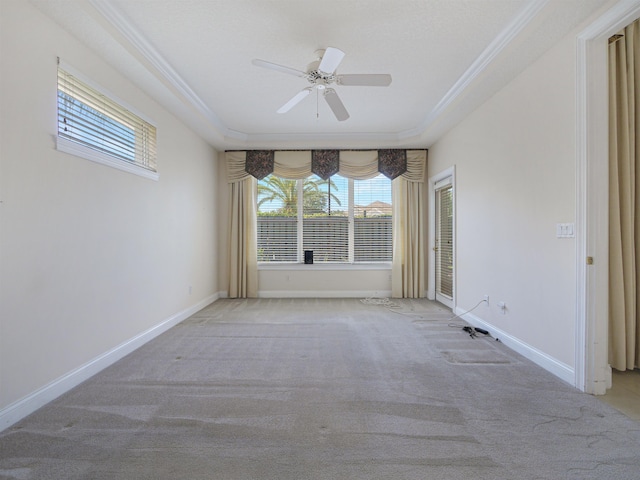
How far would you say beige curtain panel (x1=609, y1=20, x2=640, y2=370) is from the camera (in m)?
2.43

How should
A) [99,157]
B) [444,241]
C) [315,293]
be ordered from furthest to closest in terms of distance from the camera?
[315,293]
[444,241]
[99,157]

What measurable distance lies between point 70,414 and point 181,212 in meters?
2.72

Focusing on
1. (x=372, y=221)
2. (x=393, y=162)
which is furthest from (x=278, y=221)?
(x=393, y=162)

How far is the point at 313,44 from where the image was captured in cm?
284

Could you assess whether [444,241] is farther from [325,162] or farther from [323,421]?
[323,421]

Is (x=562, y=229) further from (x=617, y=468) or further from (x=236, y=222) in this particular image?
(x=236, y=222)

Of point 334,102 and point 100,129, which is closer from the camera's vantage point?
point 100,129

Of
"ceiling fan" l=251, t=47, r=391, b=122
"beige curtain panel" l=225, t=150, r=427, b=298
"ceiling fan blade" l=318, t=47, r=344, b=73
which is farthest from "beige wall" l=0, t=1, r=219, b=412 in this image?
"beige curtain panel" l=225, t=150, r=427, b=298

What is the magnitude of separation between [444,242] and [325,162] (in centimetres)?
245

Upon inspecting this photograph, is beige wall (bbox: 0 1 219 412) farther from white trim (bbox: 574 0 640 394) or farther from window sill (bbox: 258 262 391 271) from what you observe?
white trim (bbox: 574 0 640 394)

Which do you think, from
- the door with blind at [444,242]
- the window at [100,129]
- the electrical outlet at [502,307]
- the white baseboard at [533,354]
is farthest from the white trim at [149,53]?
the white baseboard at [533,354]

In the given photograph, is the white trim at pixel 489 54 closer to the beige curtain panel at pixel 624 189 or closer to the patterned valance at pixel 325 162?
the beige curtain panel at pixel 624 189

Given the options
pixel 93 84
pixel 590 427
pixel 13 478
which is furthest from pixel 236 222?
pixel 590 427

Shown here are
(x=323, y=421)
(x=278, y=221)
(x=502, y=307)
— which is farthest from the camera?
(x=278, y=221)
